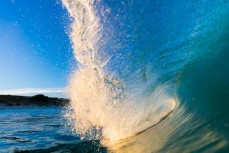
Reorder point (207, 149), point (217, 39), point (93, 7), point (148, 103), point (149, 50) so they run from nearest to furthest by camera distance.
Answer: point (207, 149)
point (217, 39)
point (93, 7)
point (149, 50)
point (148, 103)

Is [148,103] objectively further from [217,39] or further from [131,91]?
[217,39]

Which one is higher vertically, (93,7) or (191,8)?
(93,7)

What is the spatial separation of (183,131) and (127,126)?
2163 millimetres

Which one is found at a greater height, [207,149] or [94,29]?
[94,29]

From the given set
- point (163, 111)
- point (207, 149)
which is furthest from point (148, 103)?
point (207, 149)

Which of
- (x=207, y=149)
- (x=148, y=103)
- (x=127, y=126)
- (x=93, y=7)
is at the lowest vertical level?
(x=207, y=149)

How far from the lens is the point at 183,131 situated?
19.0 feet

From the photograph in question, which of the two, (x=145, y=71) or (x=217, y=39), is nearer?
(x=217, y=39)

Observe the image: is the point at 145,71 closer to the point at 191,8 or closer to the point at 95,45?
the point at 95,45

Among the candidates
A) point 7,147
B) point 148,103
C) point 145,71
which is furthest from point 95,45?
point 7,147

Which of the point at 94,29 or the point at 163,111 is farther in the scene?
the point at 163,111

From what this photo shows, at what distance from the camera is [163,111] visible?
25.8 ft

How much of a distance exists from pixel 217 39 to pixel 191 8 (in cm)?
106

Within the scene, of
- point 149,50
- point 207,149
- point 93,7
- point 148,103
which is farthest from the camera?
point 148,103
